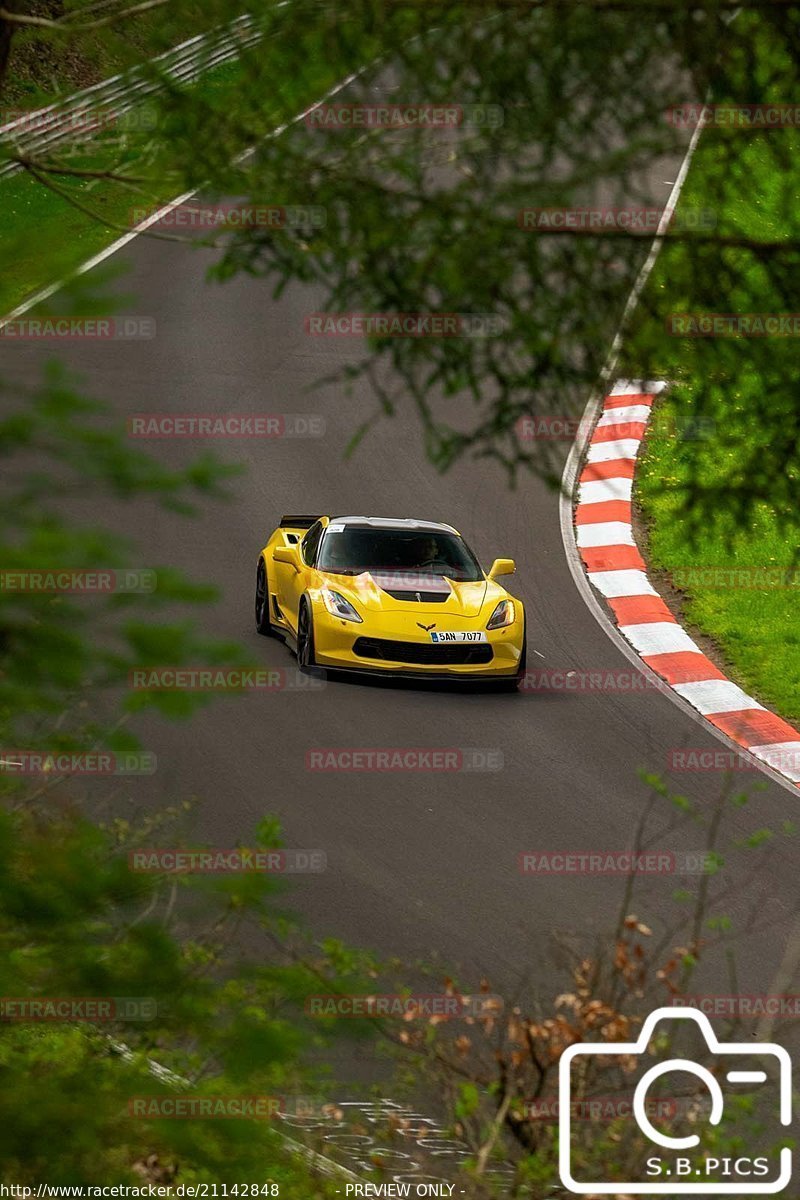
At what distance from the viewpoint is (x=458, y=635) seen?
12.8m

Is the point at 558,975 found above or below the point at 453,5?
below

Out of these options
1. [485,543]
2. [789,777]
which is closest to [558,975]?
[789,777]

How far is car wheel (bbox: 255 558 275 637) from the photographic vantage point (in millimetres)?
14164

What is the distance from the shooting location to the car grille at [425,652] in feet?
42.1

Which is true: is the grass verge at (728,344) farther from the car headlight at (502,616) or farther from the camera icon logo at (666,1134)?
the car headlight at (502,616)

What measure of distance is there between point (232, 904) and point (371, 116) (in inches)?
114

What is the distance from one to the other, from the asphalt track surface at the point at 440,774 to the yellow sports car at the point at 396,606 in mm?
303

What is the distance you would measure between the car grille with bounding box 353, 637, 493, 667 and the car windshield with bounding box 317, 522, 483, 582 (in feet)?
2.63

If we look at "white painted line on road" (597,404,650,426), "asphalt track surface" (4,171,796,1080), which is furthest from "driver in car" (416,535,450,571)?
"white painted line on road" (597,404,650,426)

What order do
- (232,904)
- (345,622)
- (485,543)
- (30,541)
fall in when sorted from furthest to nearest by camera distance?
1. (485,543)
2. (345,622)
3. (232,904)
4. (30,541)

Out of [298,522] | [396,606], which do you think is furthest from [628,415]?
[396,606]

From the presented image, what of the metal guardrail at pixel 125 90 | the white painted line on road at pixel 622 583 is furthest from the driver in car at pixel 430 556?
the metal guardrail at pixel 125 90

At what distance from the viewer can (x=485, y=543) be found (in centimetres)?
1678

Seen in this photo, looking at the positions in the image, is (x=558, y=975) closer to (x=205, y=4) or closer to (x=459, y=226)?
(x=459, y=226)
